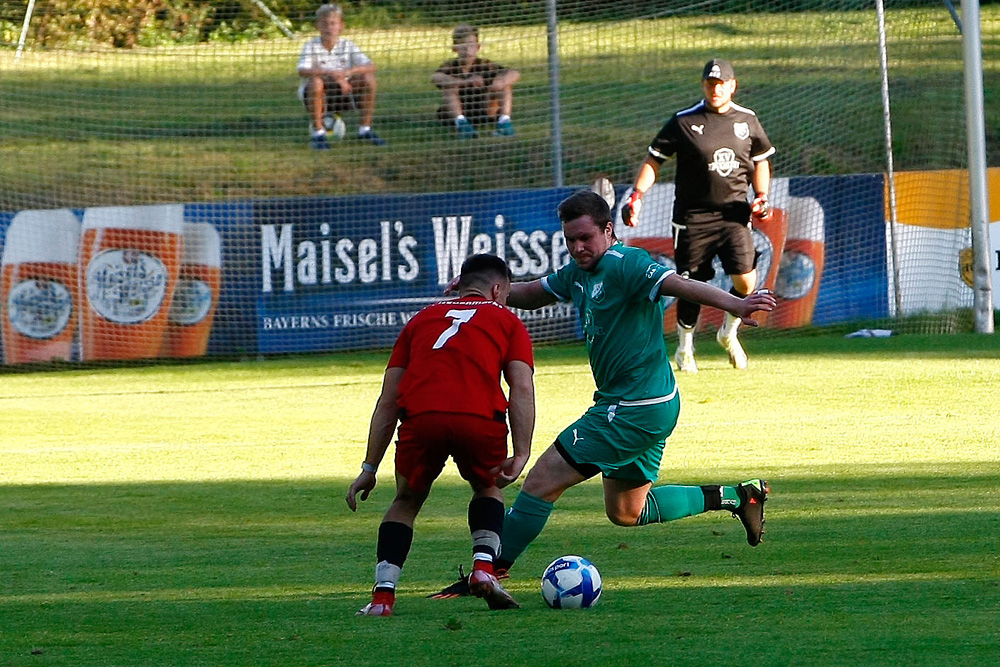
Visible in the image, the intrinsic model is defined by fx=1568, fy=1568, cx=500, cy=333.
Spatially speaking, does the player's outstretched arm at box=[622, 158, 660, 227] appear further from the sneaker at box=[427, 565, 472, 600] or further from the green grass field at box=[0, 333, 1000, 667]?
the sneaker at box=[427, 565, 472, 600]

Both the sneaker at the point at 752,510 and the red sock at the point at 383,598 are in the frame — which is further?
the sneaker at the point at 752,510

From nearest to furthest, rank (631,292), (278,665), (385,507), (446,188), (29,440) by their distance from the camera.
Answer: (278,665)
(631,292)
(385,507)
(29,440)
(446,188)

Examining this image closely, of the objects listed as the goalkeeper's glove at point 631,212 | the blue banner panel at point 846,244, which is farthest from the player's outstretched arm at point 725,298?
the blue banner panel at point 846,244

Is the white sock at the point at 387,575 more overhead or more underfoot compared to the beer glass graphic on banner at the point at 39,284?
more underfoot

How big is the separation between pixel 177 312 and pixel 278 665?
12.4 m

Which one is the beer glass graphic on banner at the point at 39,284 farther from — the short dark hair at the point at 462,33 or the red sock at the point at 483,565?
the red sock at the point at 483,565

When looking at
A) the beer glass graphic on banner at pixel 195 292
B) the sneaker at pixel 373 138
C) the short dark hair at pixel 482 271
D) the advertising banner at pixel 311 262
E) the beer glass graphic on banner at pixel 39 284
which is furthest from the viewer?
the sneaker at pixel 373 138

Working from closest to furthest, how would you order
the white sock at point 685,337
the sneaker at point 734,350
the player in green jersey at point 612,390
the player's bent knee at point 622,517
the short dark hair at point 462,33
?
the player in green jersey at point 612,390
the player's bent knee at point 622,517
the white sock at point 685,337
the sneaker at point 734,350
the short dark hair at point 462,33

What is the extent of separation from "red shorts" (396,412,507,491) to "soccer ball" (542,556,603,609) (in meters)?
0.45

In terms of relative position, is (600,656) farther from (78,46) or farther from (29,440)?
(78,46)

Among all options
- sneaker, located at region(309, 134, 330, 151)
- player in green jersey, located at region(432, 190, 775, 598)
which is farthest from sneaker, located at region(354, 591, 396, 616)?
sneaker, located at region(309, 134, 330, 151)

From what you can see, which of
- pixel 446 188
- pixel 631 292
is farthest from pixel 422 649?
pixel 446 188

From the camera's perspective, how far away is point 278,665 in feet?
15.6

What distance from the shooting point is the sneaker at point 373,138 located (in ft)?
66.7
